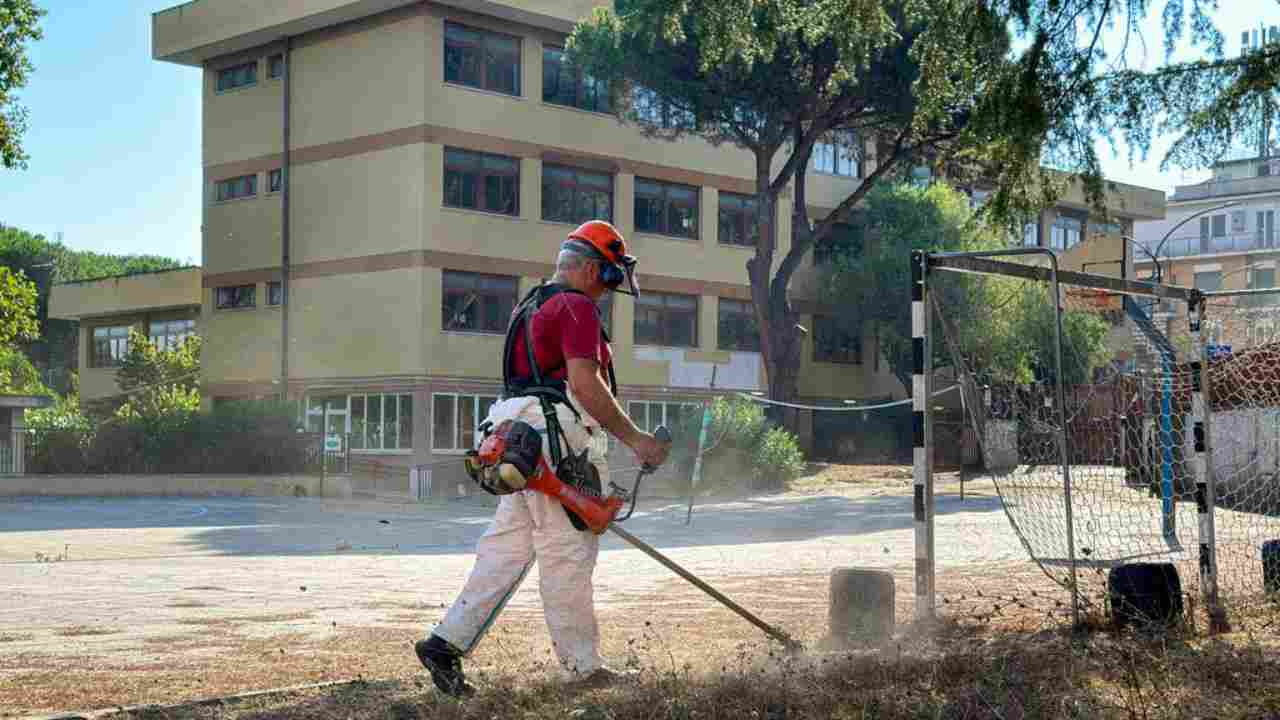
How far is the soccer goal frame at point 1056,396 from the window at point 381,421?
31.8 metres

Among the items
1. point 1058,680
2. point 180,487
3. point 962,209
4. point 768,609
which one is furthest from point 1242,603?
point 962,209

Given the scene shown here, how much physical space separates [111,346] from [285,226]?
14.6m

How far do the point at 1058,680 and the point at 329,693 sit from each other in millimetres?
2959

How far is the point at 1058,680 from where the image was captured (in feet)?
22.4

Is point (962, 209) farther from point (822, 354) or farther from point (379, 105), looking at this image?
point (379, 105)

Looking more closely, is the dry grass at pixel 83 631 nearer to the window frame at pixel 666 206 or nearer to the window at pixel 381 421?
the window at pixel 381 421

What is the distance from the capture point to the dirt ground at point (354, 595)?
7.85m

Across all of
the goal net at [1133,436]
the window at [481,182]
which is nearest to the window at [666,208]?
the window at [481,182]

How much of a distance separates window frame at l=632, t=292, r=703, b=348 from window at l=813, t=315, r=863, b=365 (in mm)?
6298

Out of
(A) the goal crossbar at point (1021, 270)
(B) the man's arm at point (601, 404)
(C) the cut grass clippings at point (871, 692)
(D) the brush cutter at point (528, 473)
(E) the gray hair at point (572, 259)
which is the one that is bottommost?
(C) the cut grass clippings at point (871, 692)

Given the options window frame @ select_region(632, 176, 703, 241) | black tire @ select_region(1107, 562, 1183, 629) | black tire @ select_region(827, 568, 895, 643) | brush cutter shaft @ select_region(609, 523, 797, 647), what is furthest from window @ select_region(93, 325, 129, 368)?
brush cutter shaft @ select_region(609, 523, 797, 647)

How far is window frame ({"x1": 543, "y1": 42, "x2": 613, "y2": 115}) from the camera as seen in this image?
141ft

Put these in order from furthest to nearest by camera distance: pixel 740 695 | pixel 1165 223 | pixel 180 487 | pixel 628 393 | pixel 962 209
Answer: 1. pixel 1165 223
2. pixel 962 209
3. pixel 628 393
4. pixel 180 487
5. pixel 740 695

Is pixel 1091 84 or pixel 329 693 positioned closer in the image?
pixel 329 693
